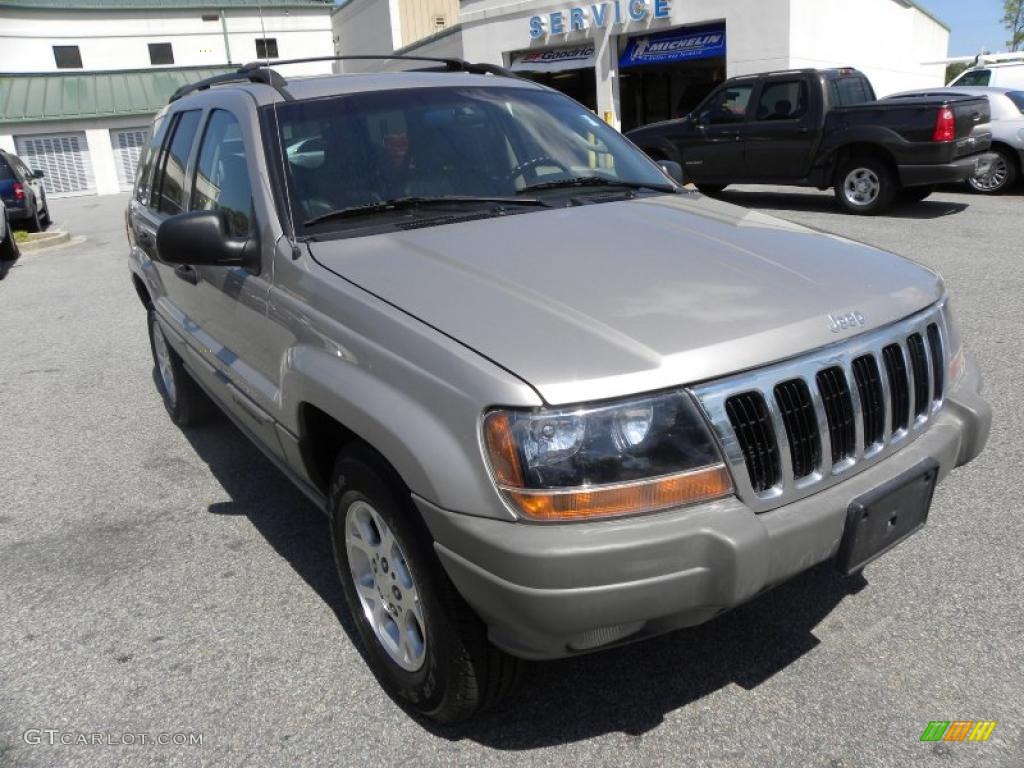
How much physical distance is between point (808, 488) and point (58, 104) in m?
41.8

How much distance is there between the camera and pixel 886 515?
2354 millimetres

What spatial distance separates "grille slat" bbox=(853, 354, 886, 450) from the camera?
7.88 ft

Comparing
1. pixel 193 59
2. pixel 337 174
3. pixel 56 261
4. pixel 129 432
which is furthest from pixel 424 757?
pixel 193 59

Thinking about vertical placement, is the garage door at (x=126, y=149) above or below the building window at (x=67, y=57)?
below

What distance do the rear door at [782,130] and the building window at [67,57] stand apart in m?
39.5

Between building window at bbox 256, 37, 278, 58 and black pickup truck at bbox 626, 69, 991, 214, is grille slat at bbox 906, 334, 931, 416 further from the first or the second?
building window at bbox 256, 37, 278, 58

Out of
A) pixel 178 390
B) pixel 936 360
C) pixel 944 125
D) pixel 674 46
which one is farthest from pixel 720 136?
pixel 936 360

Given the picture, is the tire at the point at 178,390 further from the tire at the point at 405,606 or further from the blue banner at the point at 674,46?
the blue banner at the point at 674,46

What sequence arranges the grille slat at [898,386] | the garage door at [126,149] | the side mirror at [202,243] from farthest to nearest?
the garage door at [126,149] < the side mirror at [202,243] < the grille slat at [898,386]

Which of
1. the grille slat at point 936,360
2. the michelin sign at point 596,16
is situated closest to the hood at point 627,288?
the grille slat at point 936,360

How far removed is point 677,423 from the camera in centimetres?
209

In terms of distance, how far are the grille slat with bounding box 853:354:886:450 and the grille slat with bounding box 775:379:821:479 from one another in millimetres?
226

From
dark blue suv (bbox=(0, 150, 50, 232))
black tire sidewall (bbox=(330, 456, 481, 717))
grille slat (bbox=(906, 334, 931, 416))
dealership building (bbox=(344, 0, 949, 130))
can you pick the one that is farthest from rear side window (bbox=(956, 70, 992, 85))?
dark blue suv (bbox=(0, 150, 50, 232))

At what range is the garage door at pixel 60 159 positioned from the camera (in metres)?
36.4
